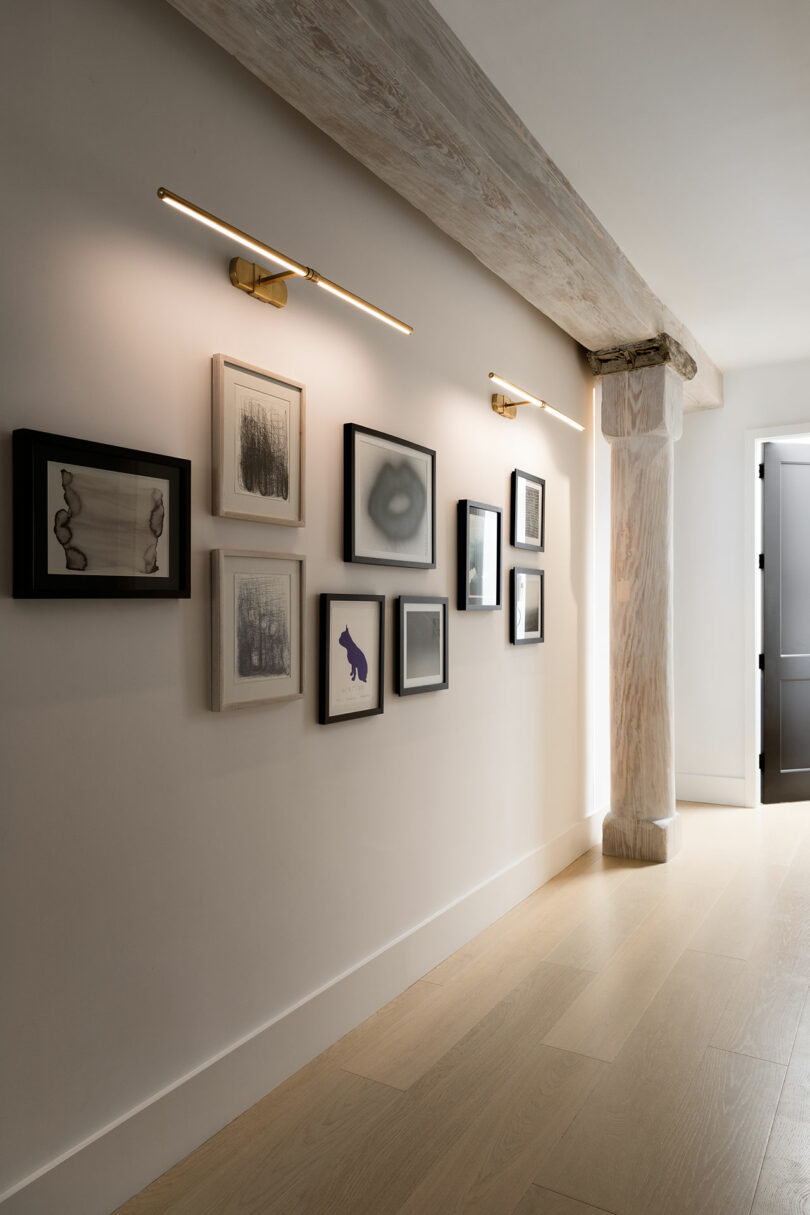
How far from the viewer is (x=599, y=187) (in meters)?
2.90

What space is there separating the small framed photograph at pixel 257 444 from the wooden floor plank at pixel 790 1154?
1881mm

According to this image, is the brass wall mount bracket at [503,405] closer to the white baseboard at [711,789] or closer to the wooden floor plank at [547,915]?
the wooden floor plank at [547,915]

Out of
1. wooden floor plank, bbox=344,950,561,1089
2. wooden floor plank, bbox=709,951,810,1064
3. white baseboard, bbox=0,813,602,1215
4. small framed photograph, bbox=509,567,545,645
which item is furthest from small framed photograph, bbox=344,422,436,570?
wooden floor plank, bbox=709,951,810,1064

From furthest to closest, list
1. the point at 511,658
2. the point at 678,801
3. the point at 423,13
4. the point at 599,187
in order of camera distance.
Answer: the point at 678,801, the point at 511,658, the point at 599,187, the point at 423,13

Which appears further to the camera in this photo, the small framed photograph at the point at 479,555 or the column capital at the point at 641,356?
the column capital at the point at 641,356

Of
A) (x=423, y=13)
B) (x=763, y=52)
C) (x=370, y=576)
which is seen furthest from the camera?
(x=370, y=576)

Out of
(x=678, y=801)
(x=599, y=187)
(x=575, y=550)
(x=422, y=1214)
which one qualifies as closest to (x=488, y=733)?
(x=575, y=550)

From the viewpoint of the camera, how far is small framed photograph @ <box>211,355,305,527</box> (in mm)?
1920

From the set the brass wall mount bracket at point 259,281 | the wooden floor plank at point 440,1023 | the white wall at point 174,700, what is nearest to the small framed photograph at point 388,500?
the white wall at point 174,700

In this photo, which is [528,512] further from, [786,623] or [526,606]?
[786,623]

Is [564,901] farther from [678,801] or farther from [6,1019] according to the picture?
[6,1019]

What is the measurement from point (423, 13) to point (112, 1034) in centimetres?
243

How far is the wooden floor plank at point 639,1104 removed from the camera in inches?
69.9

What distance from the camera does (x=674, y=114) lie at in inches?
97.8
